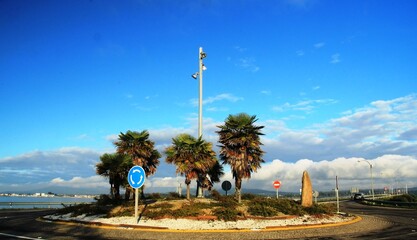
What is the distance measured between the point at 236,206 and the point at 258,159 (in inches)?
198

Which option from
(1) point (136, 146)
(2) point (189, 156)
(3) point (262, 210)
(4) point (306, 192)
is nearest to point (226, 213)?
(3) point (262, 210)

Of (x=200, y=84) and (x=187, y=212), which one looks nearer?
(x=187, y=212)

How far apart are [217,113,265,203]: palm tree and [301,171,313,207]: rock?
3.53 meters

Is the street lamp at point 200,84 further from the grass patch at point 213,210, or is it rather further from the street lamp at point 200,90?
the grass patch at point 213,210

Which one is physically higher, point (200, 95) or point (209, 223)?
point (200, 95)

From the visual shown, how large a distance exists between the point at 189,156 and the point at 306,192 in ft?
29.0

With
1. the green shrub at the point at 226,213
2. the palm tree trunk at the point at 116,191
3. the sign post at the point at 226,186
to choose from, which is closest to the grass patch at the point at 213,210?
the green shrub at the point at 226,213

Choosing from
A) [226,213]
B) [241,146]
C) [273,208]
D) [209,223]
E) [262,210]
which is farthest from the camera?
[241,146]

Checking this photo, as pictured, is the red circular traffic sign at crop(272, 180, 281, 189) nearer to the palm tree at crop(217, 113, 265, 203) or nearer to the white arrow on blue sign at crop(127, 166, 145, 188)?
→ the palm tree at crop(217, 113, 265, 203)

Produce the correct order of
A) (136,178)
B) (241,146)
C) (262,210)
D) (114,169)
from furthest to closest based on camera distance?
1. (114,169)
2. (241,146)
3. (262,210)
4. (136,178)

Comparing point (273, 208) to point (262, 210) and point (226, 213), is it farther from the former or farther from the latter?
point (226, 213)

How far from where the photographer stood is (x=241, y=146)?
24.9 metres

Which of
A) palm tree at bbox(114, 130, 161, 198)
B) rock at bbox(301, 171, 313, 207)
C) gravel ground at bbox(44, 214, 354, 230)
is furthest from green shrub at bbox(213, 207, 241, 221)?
palm tree at bbox(114, 130, 161, 198)

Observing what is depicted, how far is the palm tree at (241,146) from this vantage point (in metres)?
24.8
